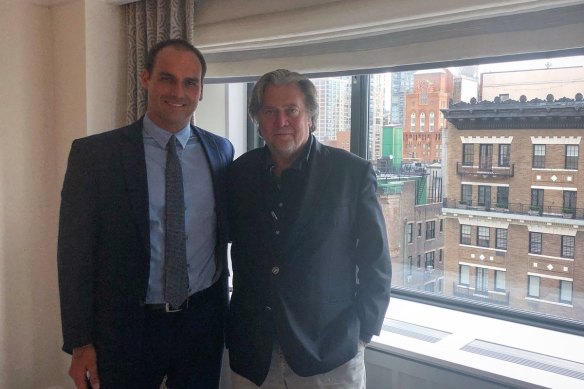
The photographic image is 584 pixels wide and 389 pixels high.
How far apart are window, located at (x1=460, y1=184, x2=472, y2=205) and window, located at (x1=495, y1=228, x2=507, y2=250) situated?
0.51ft

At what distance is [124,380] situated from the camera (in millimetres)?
1624

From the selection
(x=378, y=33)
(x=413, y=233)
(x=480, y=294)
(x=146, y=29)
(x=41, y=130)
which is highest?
(x=146, y=29)

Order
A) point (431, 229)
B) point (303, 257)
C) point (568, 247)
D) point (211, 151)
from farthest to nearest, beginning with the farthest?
point (431, 229)
point (568, 247)
point (211, 151)
point (303, 257)

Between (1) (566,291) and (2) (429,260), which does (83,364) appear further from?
(1) (566,291)

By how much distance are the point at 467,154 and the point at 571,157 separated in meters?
0.38

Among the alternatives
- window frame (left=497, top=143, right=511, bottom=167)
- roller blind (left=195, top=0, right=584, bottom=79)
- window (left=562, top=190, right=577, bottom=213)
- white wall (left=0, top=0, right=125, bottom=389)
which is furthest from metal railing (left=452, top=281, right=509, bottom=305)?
white wall (left=0, top=0, right=125, bottom=389)

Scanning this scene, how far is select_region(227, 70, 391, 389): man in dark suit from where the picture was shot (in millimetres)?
1494

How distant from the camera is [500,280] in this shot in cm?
205

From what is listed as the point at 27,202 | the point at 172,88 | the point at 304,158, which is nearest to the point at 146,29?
the point at 172,88

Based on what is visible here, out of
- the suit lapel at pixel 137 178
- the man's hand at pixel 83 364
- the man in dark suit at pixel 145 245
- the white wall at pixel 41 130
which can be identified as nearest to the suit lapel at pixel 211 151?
the man in dark suit at pixel 145 245

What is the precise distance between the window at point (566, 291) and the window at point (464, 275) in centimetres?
35

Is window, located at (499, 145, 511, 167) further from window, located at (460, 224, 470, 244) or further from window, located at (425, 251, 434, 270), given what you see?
window, located at (425, 251, 434, 270)

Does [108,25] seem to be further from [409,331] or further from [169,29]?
[409,331]

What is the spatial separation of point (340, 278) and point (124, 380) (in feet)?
2.45
